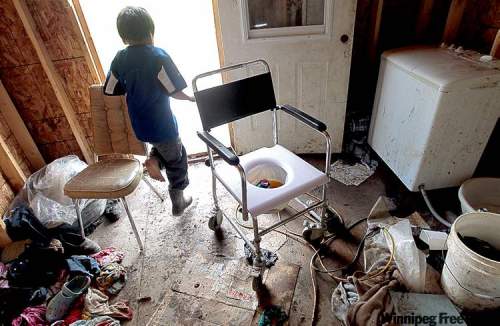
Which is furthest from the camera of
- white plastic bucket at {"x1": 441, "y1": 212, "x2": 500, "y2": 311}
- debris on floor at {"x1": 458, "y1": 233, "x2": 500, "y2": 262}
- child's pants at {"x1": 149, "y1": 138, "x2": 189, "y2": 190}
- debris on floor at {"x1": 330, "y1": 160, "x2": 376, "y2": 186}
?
debris on floor at {"x1": 330, "y1": 160, "x2": 376, "y2": 186}

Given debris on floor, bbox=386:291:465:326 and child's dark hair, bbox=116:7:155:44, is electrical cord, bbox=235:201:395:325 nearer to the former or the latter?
debris on floor, bbox=386:291:465:326

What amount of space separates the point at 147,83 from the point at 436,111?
5.02 feet

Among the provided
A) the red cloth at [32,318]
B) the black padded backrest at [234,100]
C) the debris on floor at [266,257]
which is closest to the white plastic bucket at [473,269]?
the debris on floor at [266,257]

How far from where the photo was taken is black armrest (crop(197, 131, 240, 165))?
123 cm

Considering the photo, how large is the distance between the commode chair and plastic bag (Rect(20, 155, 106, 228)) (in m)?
0.88

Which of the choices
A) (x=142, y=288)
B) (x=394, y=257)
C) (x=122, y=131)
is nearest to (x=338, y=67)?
(x=394, y=257)

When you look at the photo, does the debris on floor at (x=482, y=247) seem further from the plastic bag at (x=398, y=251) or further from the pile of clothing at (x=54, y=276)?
the pile of clothing at (x=54, y=276)

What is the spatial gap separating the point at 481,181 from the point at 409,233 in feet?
2.04

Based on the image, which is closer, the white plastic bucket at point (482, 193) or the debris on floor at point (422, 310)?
the debris on floor at point (422, 310)

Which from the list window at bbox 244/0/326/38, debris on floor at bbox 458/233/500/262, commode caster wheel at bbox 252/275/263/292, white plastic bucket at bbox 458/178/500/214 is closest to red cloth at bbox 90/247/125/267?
commode caster wheel at bbox 252/275/263/292

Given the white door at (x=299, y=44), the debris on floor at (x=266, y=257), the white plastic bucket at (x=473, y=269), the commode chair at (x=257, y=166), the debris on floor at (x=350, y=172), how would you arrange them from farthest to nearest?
the debris on floor at (x=350, y=172)
the white door at (x=299, y=44)
the debris on floor at (x=266, y=257)
the commode chair at (x=257, y=166)
the white plastic bucket at (x=473, y=269)

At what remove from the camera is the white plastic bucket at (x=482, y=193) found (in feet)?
5.47

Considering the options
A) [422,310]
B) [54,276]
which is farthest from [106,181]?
[422,310]

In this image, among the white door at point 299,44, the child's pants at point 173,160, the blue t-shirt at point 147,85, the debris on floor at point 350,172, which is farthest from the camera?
the debris on floor at point 350,172
